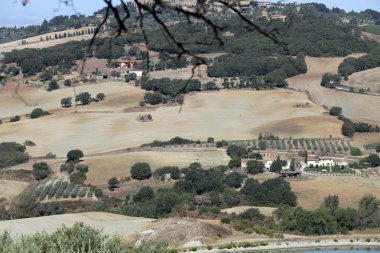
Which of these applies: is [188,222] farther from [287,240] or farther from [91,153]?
[91,153]

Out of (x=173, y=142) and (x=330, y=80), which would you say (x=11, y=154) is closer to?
(x=173, y=142)

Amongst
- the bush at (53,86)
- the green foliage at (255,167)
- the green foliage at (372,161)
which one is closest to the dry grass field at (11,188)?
the green foliage at (255,167)

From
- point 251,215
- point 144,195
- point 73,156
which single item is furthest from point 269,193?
point 73,156

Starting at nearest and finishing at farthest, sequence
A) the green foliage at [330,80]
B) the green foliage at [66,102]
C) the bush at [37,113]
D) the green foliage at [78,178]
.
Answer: the green foliage at [78,178] → the bush at [37,113] → the green foliage at [66,102] → the green foliage at [330,80]

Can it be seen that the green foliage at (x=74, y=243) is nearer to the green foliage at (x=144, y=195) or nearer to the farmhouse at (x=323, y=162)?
the green foliage at (x=144, y=195)

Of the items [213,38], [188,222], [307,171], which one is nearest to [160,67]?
[307,171]
